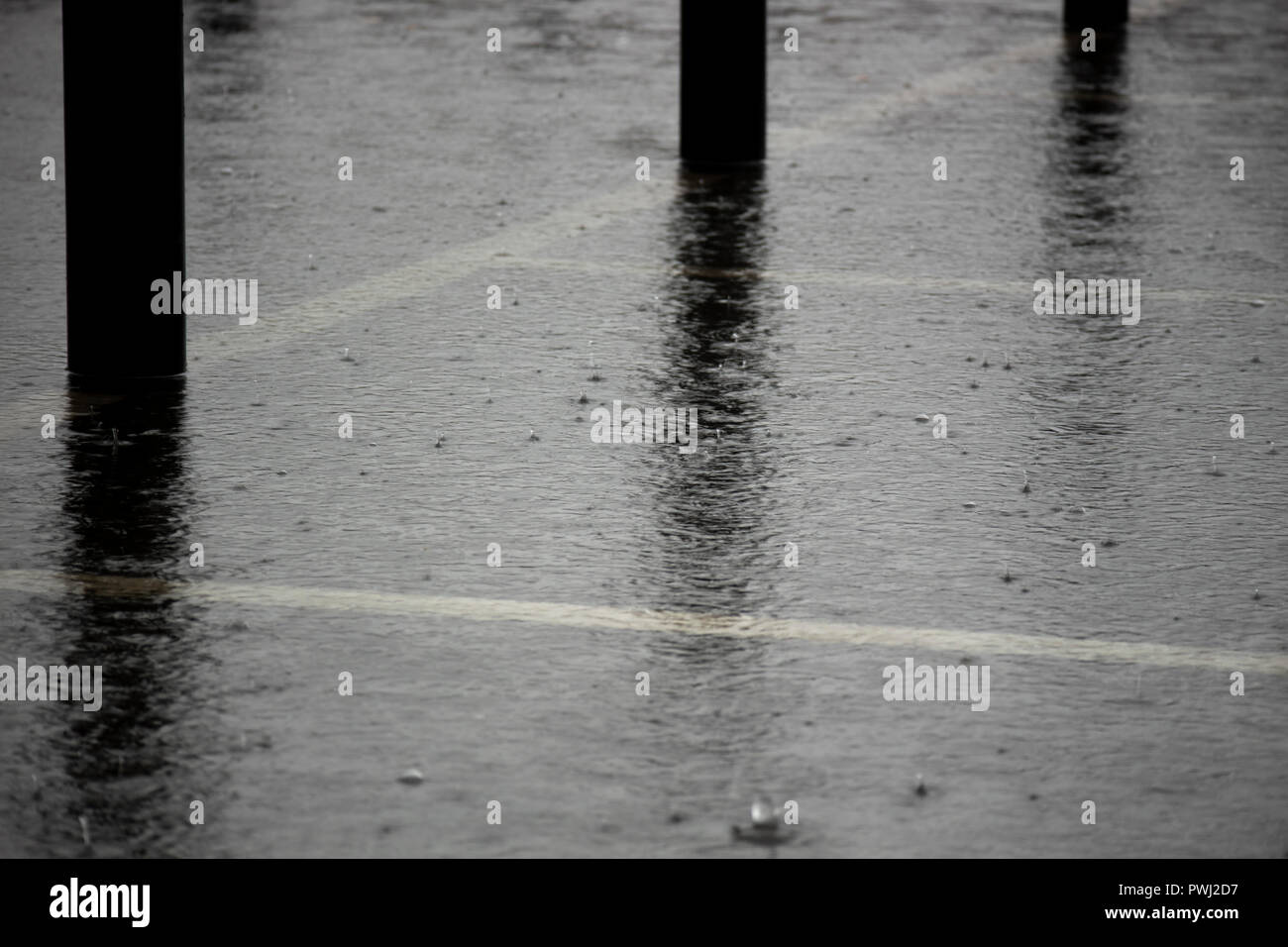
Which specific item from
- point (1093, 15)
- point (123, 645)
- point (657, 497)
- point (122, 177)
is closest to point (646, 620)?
point (657, 497)

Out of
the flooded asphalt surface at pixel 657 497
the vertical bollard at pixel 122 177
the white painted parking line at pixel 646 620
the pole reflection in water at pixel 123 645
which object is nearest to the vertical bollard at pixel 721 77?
the flooded asphalt surface at pixel 657 497

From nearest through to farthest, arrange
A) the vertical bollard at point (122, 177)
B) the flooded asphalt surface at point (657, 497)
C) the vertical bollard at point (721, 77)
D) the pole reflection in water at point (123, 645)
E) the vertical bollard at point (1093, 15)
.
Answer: the pole reflection in water at point (123, 645) → the flooded asphalt surface at point (657, 497) → the vertical bollard at point (122, 177) → the vertical bollard at point (721, 77) → the vertical bollard at point (1093, 15)

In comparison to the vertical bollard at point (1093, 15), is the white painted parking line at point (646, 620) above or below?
below

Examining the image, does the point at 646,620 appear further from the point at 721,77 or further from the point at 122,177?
the point at 721,77

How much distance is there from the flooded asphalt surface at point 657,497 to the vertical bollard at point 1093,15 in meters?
4.93

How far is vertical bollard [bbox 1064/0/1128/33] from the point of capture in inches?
724

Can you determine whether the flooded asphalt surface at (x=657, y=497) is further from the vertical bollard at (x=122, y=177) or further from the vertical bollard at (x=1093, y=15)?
the vertical bollard at (x=1093, y=15)

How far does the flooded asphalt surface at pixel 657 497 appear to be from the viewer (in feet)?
15.3

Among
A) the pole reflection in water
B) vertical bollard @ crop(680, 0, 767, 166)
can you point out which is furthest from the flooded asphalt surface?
vertical bollard @ crop(680, 0, 767, 166)

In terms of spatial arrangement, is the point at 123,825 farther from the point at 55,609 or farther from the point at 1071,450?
the point at 1071,450

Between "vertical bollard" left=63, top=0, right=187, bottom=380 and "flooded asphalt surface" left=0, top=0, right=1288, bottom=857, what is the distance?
0.09 meters

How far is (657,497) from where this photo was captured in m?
6.76

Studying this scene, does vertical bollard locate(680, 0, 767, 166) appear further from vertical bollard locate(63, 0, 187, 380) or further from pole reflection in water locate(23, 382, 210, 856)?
pole reflection in water locate(23, 382, 210, 856)

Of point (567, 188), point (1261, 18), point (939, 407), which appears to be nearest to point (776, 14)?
point (1261, 18)
